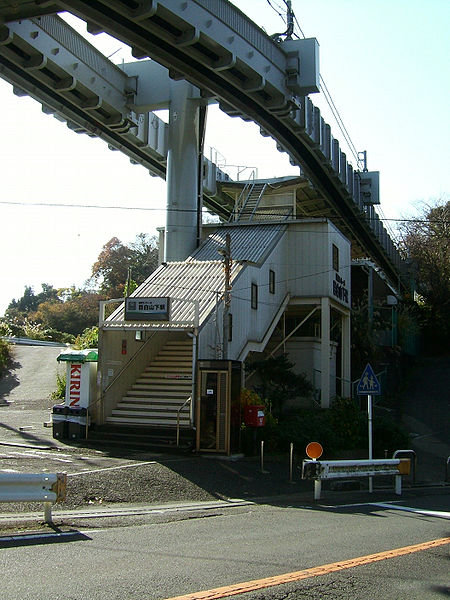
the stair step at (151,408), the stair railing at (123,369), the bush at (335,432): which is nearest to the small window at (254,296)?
the stair railing at (123,369)

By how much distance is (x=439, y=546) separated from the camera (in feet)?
27.3

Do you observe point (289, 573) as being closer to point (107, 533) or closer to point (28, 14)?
point (107, 533)

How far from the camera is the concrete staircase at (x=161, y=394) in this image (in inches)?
765

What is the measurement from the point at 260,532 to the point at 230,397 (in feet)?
25.9

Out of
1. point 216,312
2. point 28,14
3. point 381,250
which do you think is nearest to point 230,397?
point 216,312

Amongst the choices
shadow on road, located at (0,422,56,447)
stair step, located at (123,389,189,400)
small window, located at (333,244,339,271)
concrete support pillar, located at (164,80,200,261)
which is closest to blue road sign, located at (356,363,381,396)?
stair step, located at (123,389,189,400)

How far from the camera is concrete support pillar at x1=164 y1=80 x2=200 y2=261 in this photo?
91.3 ft

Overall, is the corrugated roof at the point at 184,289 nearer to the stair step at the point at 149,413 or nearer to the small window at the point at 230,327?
the small window at the point at 230,327

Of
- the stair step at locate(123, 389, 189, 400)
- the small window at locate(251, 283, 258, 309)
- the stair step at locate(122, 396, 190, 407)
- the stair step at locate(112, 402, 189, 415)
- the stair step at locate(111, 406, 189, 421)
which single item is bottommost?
the stair step at locate(111, 406, 189, 421)

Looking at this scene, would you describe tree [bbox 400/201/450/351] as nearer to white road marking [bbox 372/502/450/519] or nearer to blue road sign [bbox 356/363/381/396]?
blue road sign [bbox 356/363/381/396]

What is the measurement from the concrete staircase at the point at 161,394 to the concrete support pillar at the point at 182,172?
5.87 meters

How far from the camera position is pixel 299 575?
6.66 m

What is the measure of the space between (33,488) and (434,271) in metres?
44.1

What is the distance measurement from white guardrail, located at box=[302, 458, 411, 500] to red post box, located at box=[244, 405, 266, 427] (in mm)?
4186
